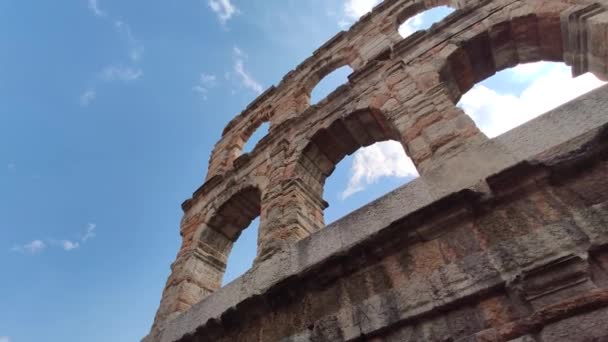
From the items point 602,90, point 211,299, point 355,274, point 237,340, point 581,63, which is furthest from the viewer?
point 581,63

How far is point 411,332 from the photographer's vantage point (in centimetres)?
243

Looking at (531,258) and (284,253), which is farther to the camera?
(284,253)

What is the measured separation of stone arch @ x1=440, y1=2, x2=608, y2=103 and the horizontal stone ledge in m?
1.75

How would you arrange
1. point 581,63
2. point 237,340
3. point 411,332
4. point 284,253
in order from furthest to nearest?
1. point 581,63
2. point 284,253
3. point 237,340
4. point 411,332

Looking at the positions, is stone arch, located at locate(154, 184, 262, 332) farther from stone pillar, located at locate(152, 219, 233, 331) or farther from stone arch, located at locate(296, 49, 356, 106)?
stone arch, located at locate(296, 49, 356, 106)

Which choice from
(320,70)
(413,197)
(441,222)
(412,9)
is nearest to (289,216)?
(413,197)

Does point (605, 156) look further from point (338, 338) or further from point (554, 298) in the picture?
point (338, 338)

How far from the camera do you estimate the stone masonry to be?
7.31 ft

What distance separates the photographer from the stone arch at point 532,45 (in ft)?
13.5

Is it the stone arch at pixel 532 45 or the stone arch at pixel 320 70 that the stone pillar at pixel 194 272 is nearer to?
the stone arch at pixel 320 70

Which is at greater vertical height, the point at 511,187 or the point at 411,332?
the point at 511,187

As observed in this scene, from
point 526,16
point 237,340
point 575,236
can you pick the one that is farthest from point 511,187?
point 526,16

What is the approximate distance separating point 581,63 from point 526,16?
42.7 inches

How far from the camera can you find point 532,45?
17.4ft
